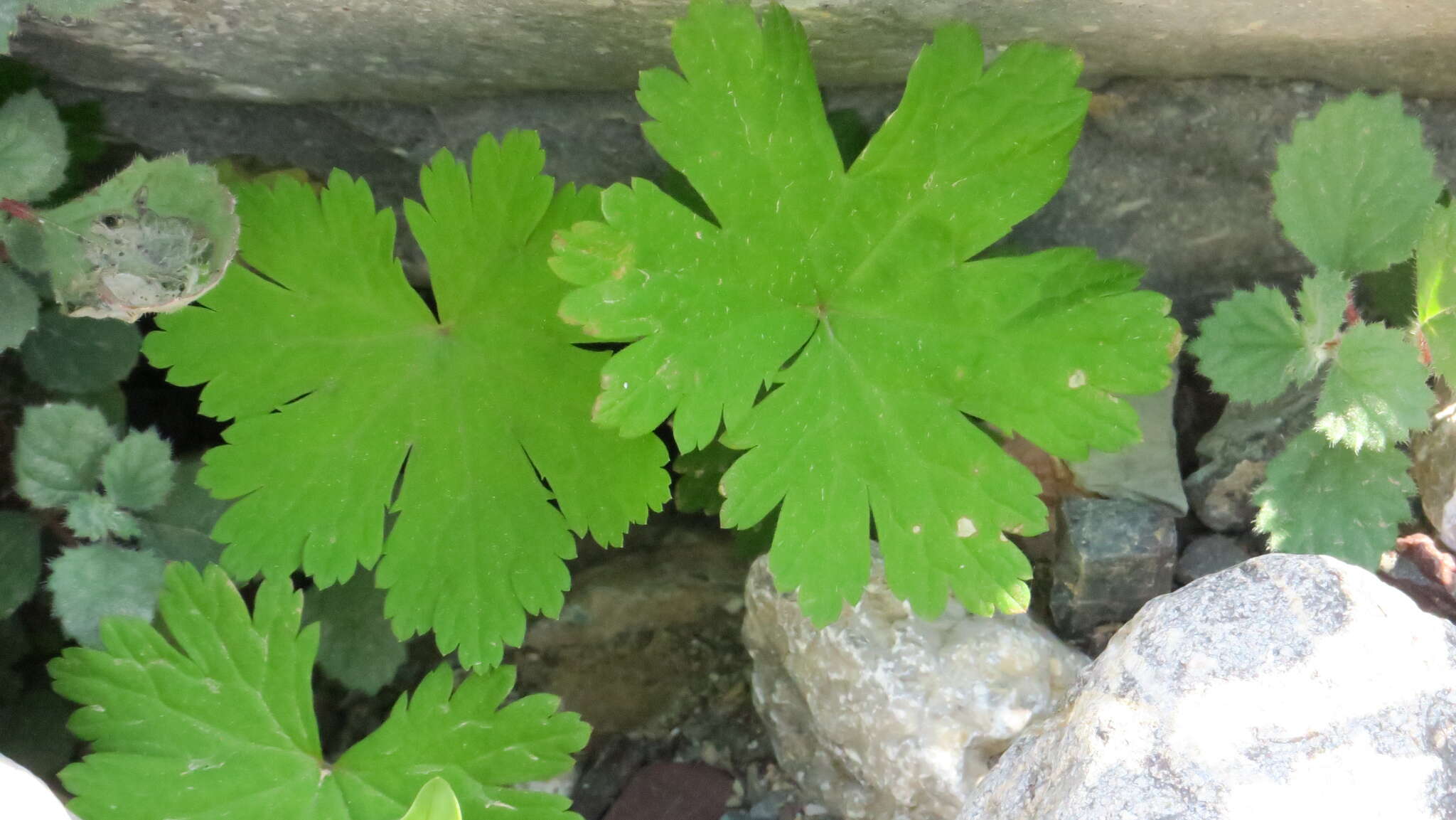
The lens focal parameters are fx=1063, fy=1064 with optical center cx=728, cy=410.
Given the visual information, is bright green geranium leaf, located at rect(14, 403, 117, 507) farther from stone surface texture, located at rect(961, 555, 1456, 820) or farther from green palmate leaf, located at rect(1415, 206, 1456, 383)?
green palmate leaf, located at rect(1415, 206, 1456, 383)

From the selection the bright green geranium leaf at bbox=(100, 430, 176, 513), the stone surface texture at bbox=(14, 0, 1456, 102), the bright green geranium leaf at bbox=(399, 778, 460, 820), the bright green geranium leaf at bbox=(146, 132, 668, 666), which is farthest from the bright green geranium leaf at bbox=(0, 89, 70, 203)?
the bright green geranium leaf at bbox=(399, 778, 460, 820)

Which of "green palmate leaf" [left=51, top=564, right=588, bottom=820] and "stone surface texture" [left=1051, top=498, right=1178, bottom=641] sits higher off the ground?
"stone surface texture" [left=1051, top=498, right=1178, bottom=641]

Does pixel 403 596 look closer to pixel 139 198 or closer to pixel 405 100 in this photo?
pixel 139 198

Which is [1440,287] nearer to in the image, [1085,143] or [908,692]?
[1085,143]

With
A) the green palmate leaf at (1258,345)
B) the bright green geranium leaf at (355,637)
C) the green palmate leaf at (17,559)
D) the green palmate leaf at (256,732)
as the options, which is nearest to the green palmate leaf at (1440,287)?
the green palmate leaf at (1258,345)

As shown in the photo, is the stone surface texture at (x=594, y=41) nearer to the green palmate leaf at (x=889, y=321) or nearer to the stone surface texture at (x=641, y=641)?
the green palmate leaf at (x=889, y=321)

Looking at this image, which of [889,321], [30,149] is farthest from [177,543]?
[889,321]
